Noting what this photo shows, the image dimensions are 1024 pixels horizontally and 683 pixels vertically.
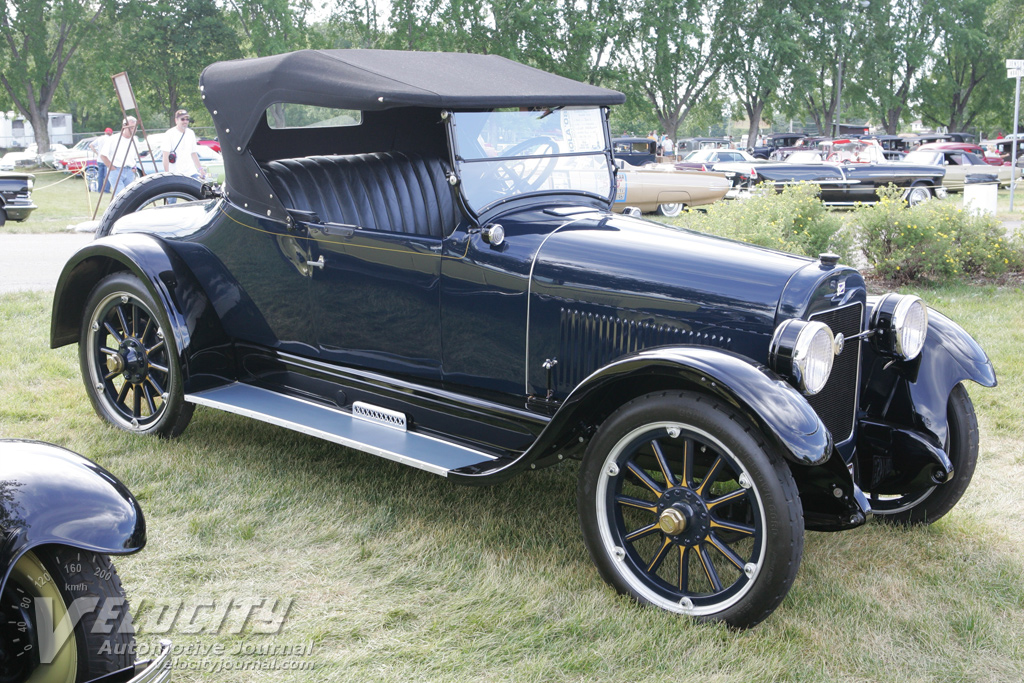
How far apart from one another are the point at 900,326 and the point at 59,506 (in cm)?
293

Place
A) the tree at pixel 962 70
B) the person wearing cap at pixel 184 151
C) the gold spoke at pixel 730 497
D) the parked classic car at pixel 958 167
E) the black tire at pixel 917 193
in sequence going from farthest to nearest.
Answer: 1. the tree at pixel 962 70
2. the parked classic car at pixel 958 167
3. the black tire at pixel 917 193
4. the person wearing cap at pixel 184 151
5. the gold spoke at pixel 730 497

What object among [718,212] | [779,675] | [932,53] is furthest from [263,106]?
[932,53]

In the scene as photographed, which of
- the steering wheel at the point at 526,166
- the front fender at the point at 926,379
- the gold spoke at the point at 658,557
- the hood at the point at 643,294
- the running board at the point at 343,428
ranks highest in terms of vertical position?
the steering wheel at the point at 526,166

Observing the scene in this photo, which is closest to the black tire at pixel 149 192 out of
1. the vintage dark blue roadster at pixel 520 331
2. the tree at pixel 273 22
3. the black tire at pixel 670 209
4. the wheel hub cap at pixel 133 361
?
the vintage dark blue roadster at pixel 520 331

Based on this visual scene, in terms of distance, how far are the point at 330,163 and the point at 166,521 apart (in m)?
1.99

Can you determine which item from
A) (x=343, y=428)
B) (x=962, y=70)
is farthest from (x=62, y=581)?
(x=962, y=70)

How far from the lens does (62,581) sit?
1.99 metres

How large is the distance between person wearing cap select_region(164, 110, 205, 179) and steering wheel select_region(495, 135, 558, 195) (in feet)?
26.6

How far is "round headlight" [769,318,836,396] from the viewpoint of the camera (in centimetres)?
272

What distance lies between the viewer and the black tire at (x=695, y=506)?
8.39 feet

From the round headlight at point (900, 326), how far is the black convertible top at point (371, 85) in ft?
5.32

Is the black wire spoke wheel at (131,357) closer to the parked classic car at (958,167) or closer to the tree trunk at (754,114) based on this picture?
the parked classic car at (958,167)

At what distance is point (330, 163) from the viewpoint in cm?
439

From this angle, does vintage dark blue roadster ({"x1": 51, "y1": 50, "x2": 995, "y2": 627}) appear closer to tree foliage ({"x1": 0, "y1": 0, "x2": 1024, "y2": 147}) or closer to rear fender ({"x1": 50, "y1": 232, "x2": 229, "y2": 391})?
rear fender ({"x1": 50, "y1": 232, "x2": 229, "y2": 391})
